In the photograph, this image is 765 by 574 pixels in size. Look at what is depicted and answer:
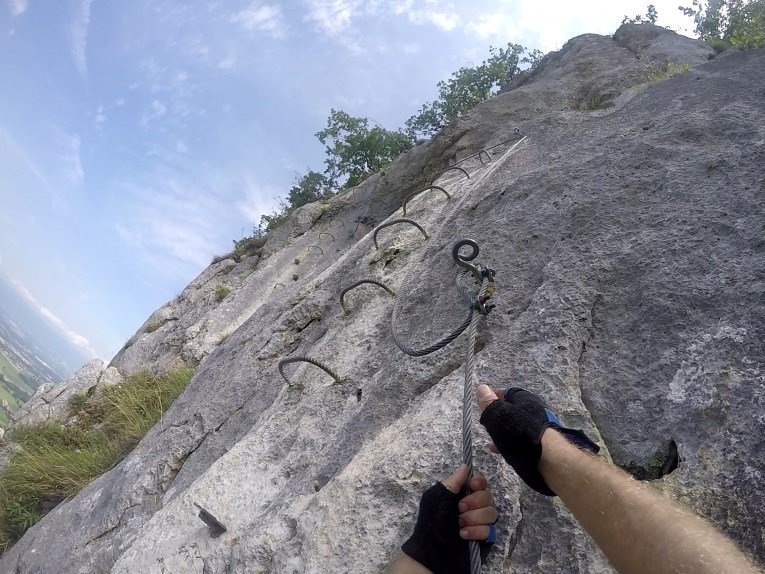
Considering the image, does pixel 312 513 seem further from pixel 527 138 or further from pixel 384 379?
pixel 527 138

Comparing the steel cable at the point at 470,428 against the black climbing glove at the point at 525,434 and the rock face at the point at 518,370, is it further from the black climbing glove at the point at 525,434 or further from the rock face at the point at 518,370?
the rock face at the point at 518,370

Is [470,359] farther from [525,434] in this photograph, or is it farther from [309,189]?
[309,189]

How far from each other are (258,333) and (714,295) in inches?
194

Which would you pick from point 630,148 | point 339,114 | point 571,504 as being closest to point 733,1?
point 339,114

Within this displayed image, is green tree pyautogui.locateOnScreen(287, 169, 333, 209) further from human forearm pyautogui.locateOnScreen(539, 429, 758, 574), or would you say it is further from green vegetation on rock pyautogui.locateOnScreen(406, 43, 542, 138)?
human forearm pyautogui.locateOnScreen(539, 429, 758, 574)

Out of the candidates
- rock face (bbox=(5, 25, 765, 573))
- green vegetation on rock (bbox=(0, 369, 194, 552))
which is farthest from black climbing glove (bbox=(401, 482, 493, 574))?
green vegetation on rock (bbox=(0, 369, 194, 552))

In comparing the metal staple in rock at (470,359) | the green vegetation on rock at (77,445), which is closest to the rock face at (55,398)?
the green vegetation on rock at (77,445)

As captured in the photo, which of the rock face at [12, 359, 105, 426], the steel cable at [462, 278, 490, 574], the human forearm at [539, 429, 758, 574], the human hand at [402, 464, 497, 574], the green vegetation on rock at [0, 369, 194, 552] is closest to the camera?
the human forearm at [539, 429, 758, 574]

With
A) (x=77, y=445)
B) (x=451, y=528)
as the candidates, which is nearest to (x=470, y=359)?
(x=451, y=528)

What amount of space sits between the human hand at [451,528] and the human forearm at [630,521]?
0.31 metres

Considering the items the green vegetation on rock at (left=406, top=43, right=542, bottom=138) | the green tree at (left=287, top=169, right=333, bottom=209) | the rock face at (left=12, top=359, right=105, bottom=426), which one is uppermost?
the green vegetation on rock at (left=406, top=43, right=542, bottom=138)

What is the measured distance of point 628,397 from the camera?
2.10 metres

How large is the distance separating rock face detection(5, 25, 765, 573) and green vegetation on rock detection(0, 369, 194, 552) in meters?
0.84

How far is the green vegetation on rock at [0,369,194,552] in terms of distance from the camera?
5871mm
